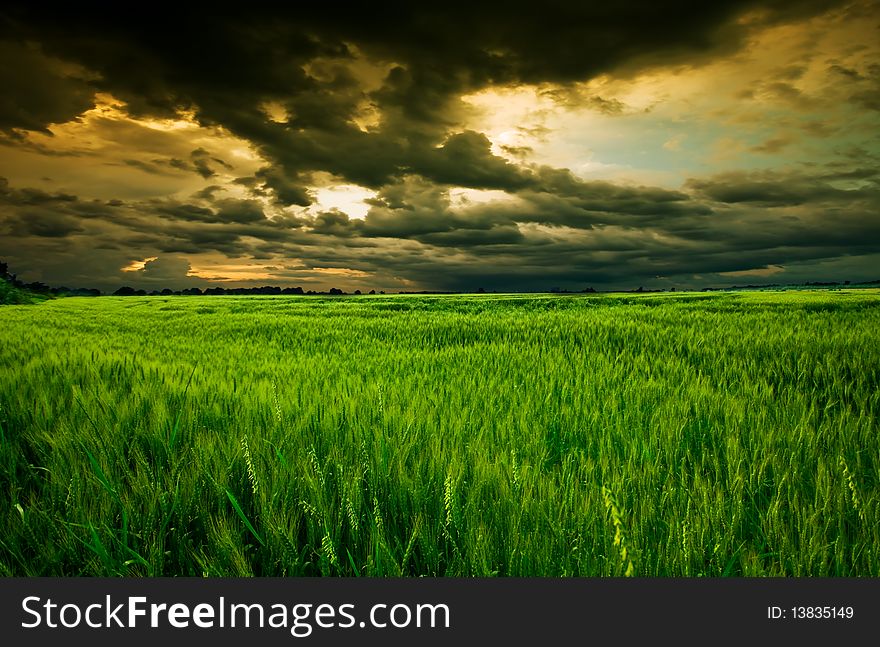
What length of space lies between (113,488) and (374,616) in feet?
4.06

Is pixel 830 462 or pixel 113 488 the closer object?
pixel 113 488

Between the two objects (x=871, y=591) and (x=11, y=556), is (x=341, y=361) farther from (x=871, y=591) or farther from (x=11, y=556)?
(x=871, y=591)

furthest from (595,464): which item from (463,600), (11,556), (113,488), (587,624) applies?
(11,556)

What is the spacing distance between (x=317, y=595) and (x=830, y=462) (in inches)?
96.9

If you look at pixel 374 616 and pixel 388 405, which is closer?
pixel 374 616

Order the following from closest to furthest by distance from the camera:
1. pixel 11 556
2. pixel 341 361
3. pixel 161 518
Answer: pixel 11 556, pixel 161 518, pixel 341 361

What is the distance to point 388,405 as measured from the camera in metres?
2.93

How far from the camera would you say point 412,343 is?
7156 millimetres

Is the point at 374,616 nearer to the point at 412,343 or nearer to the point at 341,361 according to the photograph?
the point at 341,361

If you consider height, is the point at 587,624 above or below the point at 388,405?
below

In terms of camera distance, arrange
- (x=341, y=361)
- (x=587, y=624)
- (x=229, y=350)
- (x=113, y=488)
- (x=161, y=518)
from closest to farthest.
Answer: (x=587, y=624)
(x=161, y=518)
(x=113, y=488)
(x=341, y=361)
(x=229, y=350)

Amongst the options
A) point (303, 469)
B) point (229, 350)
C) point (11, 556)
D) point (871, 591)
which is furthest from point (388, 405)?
point (229, 350)

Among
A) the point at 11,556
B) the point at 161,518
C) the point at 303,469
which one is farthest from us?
the point at 303,469

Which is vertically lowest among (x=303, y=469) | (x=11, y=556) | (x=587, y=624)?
(x=587, y=624)
